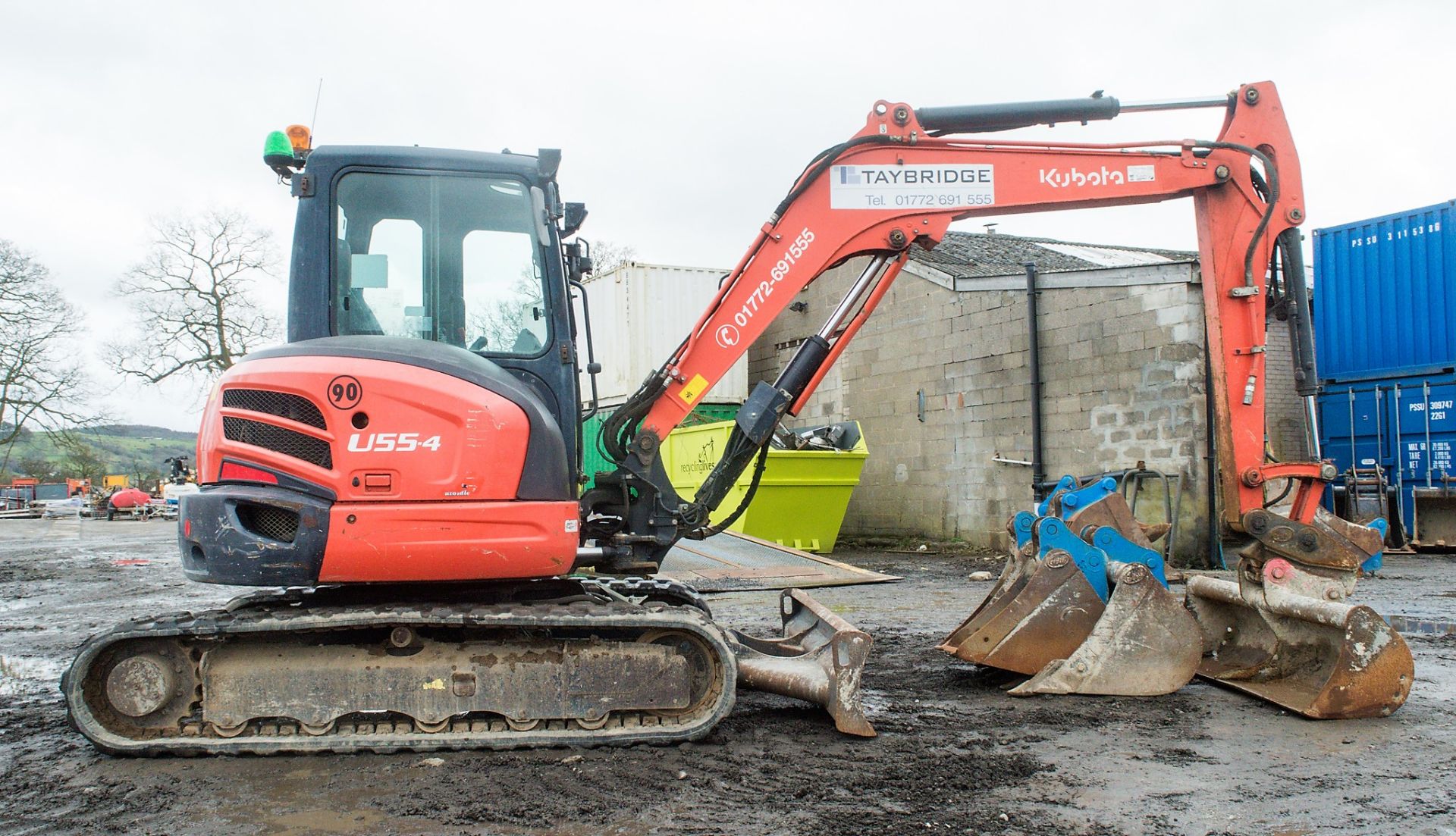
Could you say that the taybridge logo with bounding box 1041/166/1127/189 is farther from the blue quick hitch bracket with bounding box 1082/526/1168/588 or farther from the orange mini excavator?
the blue quick hitch bracket with bounding box 1082/526/1168/588

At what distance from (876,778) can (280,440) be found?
2654 mm

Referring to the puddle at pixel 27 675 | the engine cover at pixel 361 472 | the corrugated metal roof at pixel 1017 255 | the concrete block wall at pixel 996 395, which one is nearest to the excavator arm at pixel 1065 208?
the engine cover at pixel 361 472

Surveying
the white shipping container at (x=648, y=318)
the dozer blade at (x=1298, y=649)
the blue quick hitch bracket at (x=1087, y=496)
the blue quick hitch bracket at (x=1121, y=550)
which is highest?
the white shipping container at (x=648, y=318)

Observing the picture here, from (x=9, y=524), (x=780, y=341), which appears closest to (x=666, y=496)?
(x=780, y=341)

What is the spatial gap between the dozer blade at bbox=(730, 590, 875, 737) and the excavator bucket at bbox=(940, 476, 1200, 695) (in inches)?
31.3

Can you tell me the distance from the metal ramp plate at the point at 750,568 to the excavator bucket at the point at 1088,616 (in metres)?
4.30

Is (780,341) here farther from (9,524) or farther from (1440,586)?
(9,524)

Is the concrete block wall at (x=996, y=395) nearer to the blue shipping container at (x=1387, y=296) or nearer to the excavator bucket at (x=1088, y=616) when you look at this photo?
the blue shipping container at (x=1387, y=296)

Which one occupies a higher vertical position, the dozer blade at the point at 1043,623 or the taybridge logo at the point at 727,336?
the taybridge logo at the point at 727,336

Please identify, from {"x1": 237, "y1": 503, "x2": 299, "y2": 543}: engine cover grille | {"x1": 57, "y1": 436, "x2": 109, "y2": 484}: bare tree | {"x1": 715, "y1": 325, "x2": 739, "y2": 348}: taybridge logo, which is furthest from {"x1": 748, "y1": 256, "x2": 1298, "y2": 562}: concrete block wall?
{"x1": 57, "y1": 436, "x2": 109, "y2": 484}: bare tree

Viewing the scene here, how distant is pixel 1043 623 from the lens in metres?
5.31

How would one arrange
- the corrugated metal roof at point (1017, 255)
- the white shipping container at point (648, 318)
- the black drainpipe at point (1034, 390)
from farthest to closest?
the white shipping container at point (648, 318)
the corrugated metal roof at point (1017, 255)
the black drainpipe at point (1034, 390)

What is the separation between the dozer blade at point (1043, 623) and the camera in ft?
17.3

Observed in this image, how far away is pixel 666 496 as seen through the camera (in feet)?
16.8
